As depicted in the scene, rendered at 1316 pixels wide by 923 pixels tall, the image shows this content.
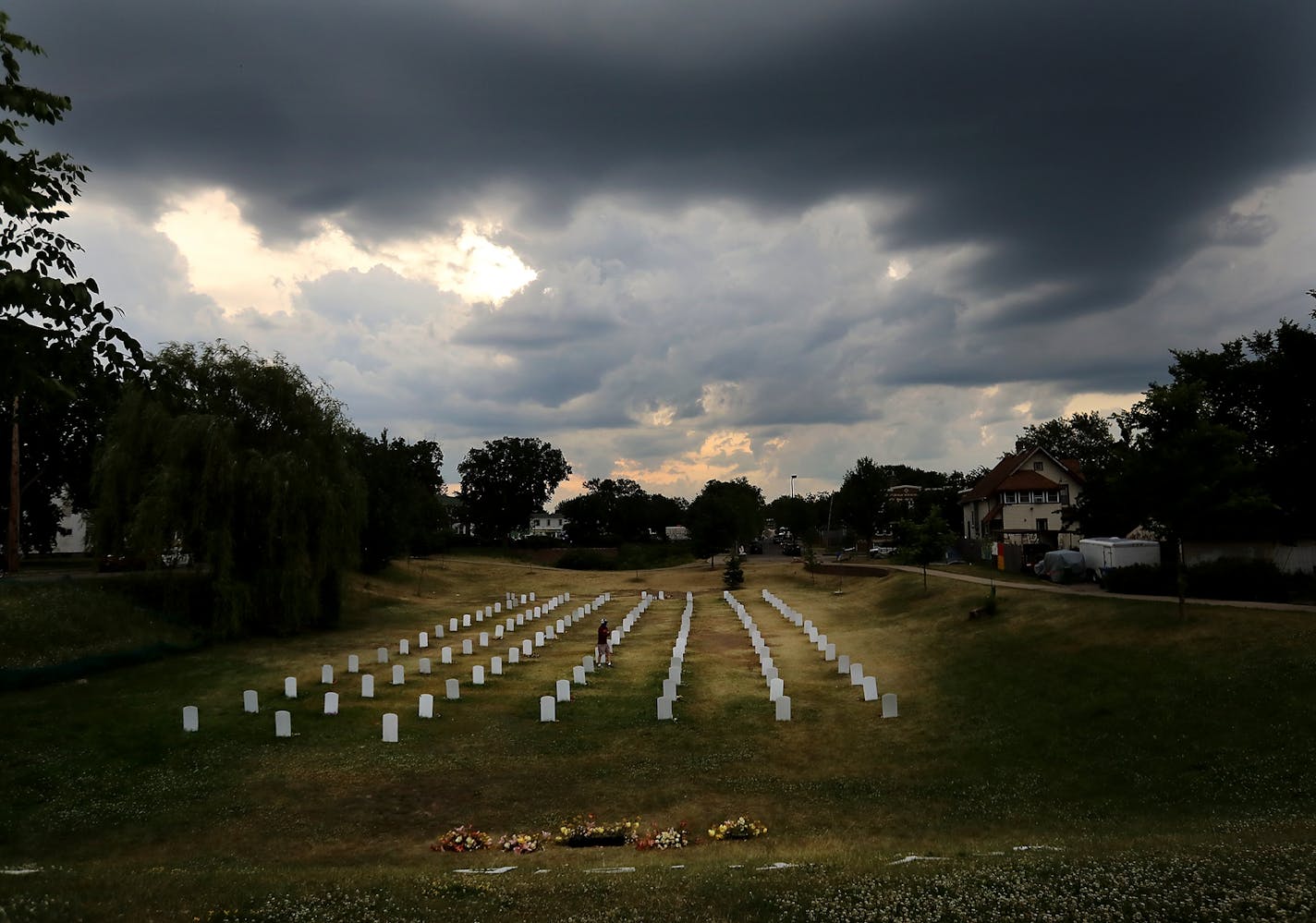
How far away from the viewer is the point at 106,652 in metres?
29.5

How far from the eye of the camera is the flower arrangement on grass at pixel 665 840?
13.3 meters

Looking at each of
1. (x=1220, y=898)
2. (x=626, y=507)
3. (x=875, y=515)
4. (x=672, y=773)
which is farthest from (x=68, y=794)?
(x=626, y=507)

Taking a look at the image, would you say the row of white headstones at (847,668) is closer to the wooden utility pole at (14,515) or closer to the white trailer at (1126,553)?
the white trailer at (1126,553)

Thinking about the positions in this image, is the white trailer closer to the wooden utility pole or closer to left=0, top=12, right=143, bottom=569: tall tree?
left=0, top=12, right=143, bottom=569: tall tree

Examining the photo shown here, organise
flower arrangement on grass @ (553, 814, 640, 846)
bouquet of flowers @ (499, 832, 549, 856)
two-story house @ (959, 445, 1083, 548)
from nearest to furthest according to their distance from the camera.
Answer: bouquet of flowers @ (499, 832, 549, 856)
flower arrangement on grass @ (553, 814, 640, 846)
two-story house @ (959, 445, 1083, 548)

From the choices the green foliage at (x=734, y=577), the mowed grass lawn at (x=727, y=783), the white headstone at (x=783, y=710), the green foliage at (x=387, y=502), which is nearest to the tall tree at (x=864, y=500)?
the green foliage at (x=734, y=577)

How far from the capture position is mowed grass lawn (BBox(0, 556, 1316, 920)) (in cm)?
956

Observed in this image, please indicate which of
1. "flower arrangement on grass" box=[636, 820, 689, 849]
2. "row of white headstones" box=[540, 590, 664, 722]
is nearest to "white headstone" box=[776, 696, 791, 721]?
"row of white headstones" box=[540, 590, 664, 722]

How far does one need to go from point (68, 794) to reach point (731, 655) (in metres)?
20.6

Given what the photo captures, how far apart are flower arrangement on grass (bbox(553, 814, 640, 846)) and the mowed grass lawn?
1.23 ft

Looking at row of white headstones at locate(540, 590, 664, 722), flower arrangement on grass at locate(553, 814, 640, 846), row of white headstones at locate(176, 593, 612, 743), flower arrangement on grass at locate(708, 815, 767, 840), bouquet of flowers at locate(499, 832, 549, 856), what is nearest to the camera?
bouquet of flowers at locate(499, 832, 549, 856)

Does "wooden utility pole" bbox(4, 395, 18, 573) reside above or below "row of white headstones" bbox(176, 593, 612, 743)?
above

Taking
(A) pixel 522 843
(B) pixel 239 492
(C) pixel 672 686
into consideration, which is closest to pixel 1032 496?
(C) pixel 672 686

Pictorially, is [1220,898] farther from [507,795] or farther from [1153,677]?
[1153,677]
